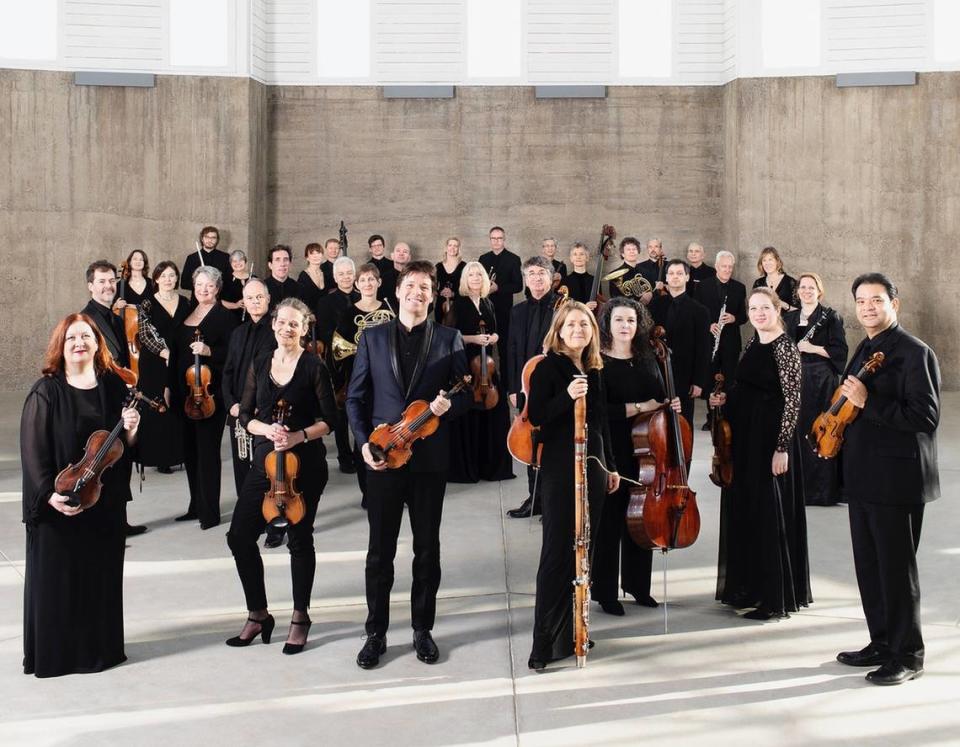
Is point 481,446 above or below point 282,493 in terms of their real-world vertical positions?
below

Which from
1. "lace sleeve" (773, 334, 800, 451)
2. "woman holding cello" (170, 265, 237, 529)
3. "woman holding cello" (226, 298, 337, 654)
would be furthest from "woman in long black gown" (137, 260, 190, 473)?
"lace sleeve" (773, 334, 800, 451)

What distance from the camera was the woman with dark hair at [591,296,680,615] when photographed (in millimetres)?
5605

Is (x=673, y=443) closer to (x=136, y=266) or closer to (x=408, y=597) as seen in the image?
(x=408, y=597)

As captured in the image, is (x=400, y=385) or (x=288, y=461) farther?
(x=288, y=461)

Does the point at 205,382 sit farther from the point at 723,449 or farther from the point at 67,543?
the point at 723,449

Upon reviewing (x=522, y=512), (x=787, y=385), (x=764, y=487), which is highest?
(x=787, y=385)

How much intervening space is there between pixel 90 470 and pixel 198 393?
2.67 metres

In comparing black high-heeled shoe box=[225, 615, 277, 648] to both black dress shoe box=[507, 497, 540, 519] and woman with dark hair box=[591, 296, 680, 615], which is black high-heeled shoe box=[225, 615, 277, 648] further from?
black dress shoe box=[507, 497, 540, 519]

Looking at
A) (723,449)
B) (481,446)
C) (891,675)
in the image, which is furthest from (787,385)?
(481,446)

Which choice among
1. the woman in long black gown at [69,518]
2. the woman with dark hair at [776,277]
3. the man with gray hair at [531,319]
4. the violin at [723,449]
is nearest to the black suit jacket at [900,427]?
the violin at [723,449]

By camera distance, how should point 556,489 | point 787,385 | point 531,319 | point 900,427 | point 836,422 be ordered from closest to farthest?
point 900,427 → point 836,422 → point 556,489 → point 787,385 → point 531,319

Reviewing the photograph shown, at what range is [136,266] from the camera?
1012 centimetres

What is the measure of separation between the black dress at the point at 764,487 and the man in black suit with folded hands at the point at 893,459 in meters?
0.67

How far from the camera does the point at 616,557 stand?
19.0ft
